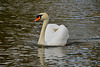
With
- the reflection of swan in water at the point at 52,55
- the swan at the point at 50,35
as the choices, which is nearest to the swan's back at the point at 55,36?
the swan at the point at 50,35

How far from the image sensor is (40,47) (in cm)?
1386

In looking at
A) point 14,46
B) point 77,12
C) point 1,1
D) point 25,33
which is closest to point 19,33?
point 25,33

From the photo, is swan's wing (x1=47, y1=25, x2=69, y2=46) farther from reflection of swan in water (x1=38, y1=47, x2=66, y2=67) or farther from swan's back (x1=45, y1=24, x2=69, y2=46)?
reflection of swan in water (x1=38, y1=47, x2=66, y2=67)

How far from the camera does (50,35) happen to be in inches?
579

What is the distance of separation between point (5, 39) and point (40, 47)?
1.72 meters

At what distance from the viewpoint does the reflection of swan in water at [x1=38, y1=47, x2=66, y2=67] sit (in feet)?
37.8

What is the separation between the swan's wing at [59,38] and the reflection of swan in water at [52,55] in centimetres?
43

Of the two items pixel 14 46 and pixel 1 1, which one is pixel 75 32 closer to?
pixel 14 46

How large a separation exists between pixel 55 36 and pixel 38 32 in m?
1.90

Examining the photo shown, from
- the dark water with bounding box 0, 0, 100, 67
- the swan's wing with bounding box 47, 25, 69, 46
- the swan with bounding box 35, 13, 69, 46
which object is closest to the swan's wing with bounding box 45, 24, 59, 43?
the swan with bounding box 35, 13, 69, 46

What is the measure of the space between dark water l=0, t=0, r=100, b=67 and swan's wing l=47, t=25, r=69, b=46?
0.28 metres

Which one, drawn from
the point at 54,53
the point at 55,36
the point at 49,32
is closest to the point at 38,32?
the point at 49,32

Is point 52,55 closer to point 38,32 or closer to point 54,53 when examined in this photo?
point 54,53

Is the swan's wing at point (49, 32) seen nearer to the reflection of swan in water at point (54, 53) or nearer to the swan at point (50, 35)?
the swan at point (50, 35)
